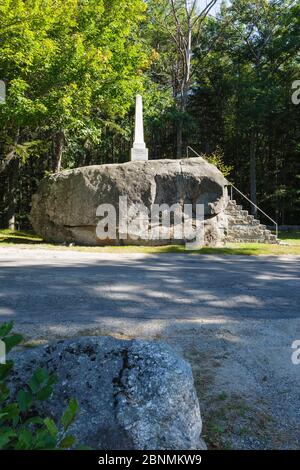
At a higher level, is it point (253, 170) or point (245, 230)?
point (253, 170)

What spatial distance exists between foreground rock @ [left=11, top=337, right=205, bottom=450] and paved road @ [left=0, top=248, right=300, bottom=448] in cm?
75

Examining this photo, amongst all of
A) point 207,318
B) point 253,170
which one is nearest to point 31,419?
point 207,318

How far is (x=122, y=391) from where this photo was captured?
2.06m

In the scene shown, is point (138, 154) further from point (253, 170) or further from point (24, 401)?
point (24, 401)

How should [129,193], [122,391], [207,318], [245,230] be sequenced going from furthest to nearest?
[245,230], [129,193], [207,318], [122,391]

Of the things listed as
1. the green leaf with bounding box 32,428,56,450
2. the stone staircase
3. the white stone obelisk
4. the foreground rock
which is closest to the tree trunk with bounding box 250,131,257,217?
the stone staircase

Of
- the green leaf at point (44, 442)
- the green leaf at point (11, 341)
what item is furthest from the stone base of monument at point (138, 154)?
the green leaf at point (44, 442)

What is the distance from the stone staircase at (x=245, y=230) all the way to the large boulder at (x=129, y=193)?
2.19 m

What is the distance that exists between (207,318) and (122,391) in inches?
103

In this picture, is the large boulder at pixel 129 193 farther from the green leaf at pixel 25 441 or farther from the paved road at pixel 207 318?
the green leaf at pixel 25 441

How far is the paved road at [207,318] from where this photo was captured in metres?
2.88

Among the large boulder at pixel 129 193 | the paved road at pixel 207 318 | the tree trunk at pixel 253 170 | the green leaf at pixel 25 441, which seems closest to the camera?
the green leaf at pixel 25 441

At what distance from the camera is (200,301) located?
541 centimetres

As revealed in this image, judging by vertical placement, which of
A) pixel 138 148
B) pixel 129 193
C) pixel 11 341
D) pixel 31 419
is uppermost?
pixel 138 148
